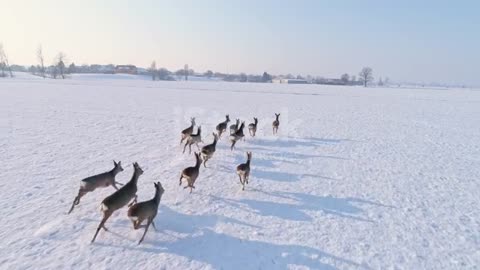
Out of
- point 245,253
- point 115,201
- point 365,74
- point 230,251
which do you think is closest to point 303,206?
point 245,253

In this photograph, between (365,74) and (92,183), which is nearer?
(92,183)

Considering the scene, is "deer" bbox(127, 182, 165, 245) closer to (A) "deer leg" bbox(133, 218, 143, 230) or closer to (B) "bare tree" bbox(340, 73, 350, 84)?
(A) "deer leg" bbox(133, 218, 143, 230)

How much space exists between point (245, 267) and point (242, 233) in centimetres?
118

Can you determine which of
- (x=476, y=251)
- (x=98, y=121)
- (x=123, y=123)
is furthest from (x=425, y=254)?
(x=98, y=121)

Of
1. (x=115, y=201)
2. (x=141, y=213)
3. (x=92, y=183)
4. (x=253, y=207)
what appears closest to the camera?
(x=141, y=213)

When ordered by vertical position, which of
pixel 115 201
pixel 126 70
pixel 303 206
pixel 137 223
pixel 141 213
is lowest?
pixel 303 206

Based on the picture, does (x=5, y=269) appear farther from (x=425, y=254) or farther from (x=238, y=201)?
(x=425, y=254)

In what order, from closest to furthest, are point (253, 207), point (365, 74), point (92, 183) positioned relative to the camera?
point (92, 183)
point (253, 207)
point (365, 74)

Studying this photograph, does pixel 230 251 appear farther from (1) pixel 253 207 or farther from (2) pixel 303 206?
(2) pixel 303 206

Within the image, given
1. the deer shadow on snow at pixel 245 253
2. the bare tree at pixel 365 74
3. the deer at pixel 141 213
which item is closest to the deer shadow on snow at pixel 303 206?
the deer shadow on snow at pixel 245 253

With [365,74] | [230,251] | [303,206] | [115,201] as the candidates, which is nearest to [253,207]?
[303,206]

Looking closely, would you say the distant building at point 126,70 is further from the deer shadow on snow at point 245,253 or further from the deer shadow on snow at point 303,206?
the deer shadow on snow at point 245,253

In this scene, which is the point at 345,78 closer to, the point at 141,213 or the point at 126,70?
the point at 126,70

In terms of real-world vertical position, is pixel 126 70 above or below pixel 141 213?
above
